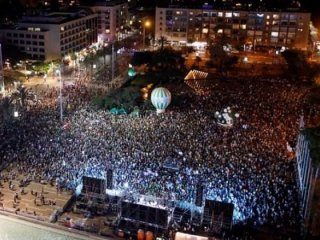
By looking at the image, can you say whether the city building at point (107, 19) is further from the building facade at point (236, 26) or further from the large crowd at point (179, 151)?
the large crowd at point (179, 151)

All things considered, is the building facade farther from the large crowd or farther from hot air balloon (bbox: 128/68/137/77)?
the large crowd

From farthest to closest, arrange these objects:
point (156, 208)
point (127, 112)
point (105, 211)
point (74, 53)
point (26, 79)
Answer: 1. point (74, 53)
2. point (26, 79)
3. point (127, 112)
4. point (105, 211)
5. point (156, 208)

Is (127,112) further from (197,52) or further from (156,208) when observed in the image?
(197,52)

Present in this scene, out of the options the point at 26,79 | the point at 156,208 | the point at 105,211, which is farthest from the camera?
the point at 26,79

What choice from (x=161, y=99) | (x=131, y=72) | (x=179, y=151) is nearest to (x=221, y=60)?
(x=131, y=72)

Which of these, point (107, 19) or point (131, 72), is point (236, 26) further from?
point (131, 72)

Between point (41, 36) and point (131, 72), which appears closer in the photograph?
point (131, 72)

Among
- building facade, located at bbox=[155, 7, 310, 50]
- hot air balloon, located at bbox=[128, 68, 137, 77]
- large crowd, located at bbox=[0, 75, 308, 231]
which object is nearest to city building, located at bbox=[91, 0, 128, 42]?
building facade, located at bbox=[155, 7, 310, 50]

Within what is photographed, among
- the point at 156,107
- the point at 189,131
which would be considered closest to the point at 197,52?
the point at 156,107
